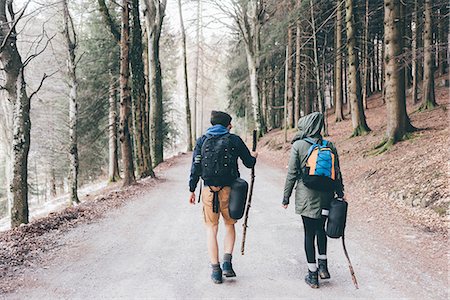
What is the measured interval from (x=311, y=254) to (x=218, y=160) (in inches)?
61.0

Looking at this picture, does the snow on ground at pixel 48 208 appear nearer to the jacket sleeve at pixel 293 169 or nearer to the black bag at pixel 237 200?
the black bag at pixel 237 200

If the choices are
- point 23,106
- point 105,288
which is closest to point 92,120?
point 23,106

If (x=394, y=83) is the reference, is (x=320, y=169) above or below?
below

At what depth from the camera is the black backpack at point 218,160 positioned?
4449 mm

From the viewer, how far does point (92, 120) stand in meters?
23.6

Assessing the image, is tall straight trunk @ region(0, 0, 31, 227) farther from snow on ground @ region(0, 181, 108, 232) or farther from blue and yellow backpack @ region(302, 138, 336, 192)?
snow on ground @ region(0, 181, 108, 232)

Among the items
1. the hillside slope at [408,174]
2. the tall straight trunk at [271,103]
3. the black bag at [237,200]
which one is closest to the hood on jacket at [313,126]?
the black bag at [237,200]

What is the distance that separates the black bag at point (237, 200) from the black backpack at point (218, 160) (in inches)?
5.7

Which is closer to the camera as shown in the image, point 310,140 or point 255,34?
point 310,140

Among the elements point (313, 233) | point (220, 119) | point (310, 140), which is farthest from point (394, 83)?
point (220, 119)

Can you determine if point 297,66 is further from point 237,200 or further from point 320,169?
point 237,200

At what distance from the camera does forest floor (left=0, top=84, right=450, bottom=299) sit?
4461 millimetres

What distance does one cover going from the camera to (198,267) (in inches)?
202

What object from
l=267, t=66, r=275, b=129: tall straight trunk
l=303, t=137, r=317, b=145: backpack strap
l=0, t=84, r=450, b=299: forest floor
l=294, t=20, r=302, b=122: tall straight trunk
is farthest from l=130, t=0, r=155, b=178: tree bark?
l=267, t=66, r=275, b=129: tall straight trunk
